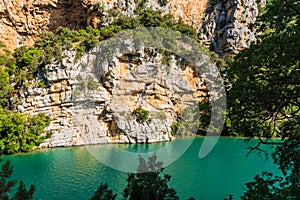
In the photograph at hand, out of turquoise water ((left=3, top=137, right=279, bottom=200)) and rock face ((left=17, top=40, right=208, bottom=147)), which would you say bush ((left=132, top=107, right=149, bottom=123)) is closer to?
rock face ((left=17, top=40, right=208, bottom=147))

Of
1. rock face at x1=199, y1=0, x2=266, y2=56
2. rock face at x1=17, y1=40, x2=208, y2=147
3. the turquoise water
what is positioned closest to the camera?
the turquoise water

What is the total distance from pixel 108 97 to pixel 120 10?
11.5m

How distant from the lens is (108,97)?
2745cm

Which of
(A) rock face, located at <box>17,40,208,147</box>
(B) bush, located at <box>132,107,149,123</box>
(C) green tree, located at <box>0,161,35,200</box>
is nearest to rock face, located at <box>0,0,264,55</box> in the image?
(A) rock face, located at <box>17,40,208,147</box>

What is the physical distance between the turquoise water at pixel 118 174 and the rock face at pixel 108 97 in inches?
249

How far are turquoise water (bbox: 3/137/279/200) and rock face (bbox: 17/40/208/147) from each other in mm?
6327

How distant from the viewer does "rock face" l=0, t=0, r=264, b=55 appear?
28.8 meters

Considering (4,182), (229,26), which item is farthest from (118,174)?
(229,26)

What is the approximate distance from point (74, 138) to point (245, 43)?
25992 millimetres

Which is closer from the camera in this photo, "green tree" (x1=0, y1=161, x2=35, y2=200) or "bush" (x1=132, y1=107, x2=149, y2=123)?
"green tree" (x1=0, y1=161, x2=35, y2=200)

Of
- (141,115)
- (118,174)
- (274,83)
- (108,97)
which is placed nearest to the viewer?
(274,83)

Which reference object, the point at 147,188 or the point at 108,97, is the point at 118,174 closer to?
the point at 147,188

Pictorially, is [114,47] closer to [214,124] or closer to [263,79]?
[214,124]

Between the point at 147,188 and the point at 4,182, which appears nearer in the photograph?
the point at 4,182
